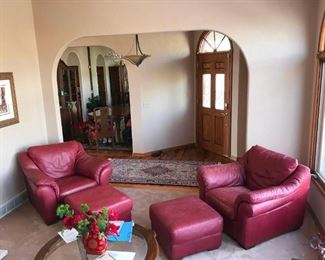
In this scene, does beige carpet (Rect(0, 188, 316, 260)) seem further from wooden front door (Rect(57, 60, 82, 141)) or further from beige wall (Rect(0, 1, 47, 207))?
wooden front door (Rect(57, 60, 82, 141))

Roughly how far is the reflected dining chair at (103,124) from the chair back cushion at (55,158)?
2441 mm

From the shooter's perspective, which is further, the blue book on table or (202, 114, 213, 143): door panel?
(202, 114, 213, 143): door panel

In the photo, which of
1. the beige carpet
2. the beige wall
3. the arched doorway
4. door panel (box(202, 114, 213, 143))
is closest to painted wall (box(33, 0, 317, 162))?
the beige wall

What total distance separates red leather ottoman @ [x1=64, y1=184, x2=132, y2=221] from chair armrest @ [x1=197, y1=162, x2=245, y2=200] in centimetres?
88

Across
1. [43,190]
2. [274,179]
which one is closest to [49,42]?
[43,190]

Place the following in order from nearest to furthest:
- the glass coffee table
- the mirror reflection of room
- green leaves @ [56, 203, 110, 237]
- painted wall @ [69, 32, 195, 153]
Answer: green leaves @ [56, 203, 110, 237], the glass coffee table, painted wall @ [69, 32, 195, 153], the mirror reflection of room

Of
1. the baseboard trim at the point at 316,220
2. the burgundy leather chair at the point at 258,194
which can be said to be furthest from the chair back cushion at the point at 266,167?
the baseboard trim at the point at 316,220

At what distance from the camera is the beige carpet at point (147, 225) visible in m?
2.93

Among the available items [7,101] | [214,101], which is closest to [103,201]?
[7,101]

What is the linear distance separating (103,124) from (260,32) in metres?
4.15

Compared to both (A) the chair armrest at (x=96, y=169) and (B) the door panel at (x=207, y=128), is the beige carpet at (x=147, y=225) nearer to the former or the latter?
(A) the chair armrest at (x=96, y=169)

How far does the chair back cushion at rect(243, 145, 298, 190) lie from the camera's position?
10.3 ft

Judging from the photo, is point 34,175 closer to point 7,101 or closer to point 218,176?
point 7,101

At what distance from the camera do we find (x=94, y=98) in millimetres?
9203
